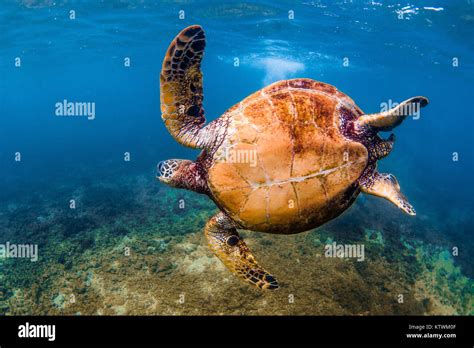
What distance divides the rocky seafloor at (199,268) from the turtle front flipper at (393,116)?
11.8 ft

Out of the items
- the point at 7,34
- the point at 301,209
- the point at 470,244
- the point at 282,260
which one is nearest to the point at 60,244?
the point at 282,260

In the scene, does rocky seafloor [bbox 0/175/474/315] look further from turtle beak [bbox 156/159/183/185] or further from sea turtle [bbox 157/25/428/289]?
turtle beak [bbox 156/159/183/185]

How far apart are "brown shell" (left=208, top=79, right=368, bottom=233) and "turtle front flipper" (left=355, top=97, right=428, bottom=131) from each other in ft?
1.02

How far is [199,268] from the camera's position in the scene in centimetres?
654

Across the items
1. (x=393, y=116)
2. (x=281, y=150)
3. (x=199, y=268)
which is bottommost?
(x=199, y=268)

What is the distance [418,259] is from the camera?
7910mm

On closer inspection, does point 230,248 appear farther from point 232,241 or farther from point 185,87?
point 185,87

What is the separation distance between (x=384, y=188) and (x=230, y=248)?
2.08 metres

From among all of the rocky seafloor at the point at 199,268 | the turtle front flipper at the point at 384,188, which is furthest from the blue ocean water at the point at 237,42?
the turtle front flipper at the point at 384,188

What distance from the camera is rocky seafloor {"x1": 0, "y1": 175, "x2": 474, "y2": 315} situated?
5570 mm

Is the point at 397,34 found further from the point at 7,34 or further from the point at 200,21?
the point at 7,34

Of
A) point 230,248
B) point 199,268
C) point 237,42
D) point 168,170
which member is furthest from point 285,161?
point 237,42

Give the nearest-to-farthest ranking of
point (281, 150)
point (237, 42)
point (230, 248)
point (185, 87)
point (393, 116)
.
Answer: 1. point (281, 150)
2. point (393, 116)
3. point (185, 87)
4. point (230, 248)
5. point (237, 42)
